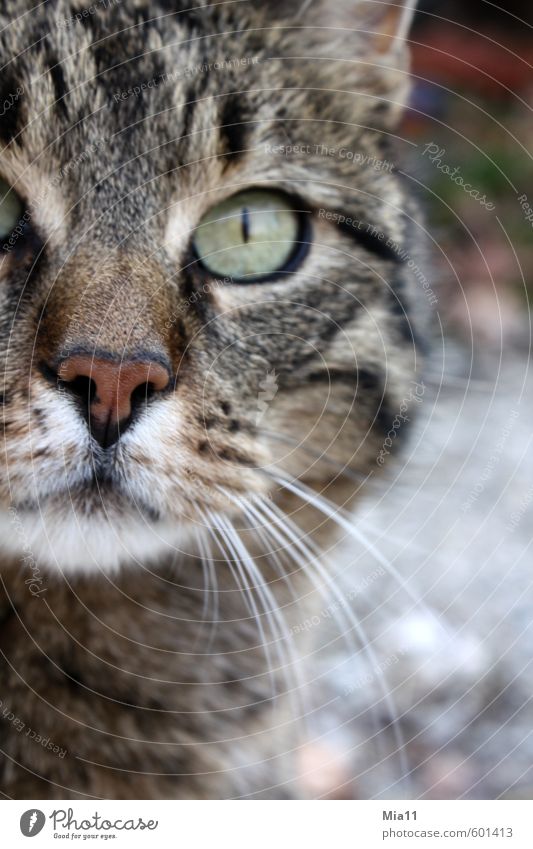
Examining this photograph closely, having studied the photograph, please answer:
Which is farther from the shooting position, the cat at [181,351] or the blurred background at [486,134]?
the blurred background at [486,134]

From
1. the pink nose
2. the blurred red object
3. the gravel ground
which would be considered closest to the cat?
the pink nose

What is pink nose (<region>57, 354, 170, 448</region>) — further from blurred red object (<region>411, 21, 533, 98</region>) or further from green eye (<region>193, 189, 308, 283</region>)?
blurred red object (<region>411, 21, 533, 98</region>)

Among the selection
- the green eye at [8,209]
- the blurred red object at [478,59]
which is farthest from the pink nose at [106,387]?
the blurred red object at [478,59]

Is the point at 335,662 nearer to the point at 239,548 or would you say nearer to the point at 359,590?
the point at 359,590

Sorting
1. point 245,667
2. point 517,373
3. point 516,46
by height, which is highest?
point 516,46

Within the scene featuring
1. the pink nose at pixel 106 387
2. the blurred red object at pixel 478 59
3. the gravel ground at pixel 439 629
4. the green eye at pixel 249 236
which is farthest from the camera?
the blurred red object at pixel 478 59

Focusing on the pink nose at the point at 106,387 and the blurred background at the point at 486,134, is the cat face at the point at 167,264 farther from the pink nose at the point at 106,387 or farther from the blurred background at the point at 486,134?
the blurred background at the point at 486,134

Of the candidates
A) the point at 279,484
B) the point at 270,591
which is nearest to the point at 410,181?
the point at 279,484

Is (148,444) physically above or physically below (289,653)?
above
